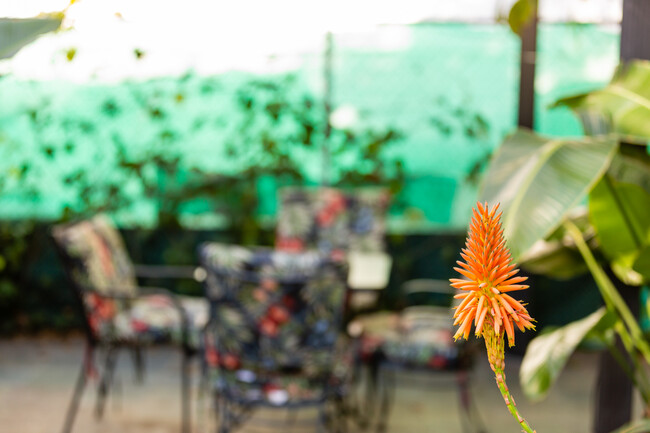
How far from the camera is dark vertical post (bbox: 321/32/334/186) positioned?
14.0 ft

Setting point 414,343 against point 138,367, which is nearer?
point 414,343

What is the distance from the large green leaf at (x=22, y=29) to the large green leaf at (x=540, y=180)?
0.72 m

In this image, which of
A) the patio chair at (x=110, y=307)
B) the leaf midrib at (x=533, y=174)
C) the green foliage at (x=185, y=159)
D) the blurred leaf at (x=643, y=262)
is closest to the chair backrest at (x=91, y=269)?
the patio chair at (x=110, y=307)

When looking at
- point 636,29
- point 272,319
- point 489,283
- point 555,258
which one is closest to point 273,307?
point 272,319

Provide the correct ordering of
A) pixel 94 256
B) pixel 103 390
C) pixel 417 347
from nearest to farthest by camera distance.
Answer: pixel 417 347 → pixel 94 256 → pixel 103 390

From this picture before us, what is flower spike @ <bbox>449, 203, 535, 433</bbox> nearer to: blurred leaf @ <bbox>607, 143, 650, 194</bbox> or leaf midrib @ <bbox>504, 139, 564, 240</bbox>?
leaf midrib @ <bbox>504, 139, 564, 240</bbox>

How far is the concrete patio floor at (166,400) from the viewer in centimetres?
311

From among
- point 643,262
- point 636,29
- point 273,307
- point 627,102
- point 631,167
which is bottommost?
point 273,307

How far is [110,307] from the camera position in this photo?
2.87 meters

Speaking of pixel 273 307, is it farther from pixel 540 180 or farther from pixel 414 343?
pixel 540 180

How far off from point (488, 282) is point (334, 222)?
3337mm

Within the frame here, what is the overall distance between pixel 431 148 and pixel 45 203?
98.6 inches

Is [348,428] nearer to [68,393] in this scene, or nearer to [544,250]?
[68,393]

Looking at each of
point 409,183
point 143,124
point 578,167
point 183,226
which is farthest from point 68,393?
point 578,167
